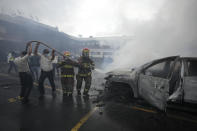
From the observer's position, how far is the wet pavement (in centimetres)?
247

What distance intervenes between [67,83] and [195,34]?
11315 millimetres

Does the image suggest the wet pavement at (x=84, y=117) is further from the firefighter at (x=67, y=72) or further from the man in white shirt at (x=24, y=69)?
the firefighter at (x=67, y=72)

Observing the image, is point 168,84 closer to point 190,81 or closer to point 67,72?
point 190,81

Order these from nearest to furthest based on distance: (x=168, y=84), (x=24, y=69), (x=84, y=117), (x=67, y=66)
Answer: (x=168, y=84) → (x=84, y=117) → (x=24, y=69) → (x=67, y=66)

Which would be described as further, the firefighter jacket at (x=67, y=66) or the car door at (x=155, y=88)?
the firefighter jacket at (x=67, y=66)

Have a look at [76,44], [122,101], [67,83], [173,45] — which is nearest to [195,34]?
[173,45]

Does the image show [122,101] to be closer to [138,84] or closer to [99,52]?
[138,84]

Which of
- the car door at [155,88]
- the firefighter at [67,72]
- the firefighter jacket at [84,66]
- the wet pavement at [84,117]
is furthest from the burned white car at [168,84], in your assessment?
the firefighter at [67,72]

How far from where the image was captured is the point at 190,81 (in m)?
2.45

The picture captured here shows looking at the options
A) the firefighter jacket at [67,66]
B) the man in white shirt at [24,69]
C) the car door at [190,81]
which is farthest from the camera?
the firefighter jacket at [67,66]

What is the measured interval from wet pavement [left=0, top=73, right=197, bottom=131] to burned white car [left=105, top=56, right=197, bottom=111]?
0.55 metres

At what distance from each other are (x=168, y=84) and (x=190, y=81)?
51cm

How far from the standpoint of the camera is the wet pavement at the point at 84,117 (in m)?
2.47

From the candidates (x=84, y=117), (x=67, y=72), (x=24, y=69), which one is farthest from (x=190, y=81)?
(x=24, y=69)
